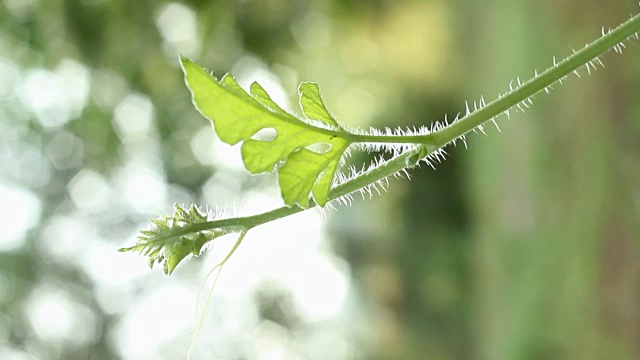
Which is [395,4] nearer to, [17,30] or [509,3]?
[509,3]

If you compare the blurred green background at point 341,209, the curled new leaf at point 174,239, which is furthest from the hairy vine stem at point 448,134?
the blurred green background at point 341,209

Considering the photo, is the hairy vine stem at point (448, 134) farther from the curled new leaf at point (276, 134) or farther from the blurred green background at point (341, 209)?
the blurred green background at point (341, 209)

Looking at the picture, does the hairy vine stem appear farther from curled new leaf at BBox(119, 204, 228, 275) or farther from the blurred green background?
the blurred green background

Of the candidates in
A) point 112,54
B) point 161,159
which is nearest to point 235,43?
point 112,54

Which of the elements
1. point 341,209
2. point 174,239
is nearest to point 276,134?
point 174,239

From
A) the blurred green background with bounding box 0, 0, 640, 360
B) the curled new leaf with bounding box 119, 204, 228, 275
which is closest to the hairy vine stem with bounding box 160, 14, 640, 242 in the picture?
the curled new leaf with bounding box 119, 204, 228, 275

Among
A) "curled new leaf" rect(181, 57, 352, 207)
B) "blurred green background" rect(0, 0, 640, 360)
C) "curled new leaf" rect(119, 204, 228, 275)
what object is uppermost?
"blurred green background" rect(0, 0, 640, 360)

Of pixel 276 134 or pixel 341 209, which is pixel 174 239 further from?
pixel 341 209
